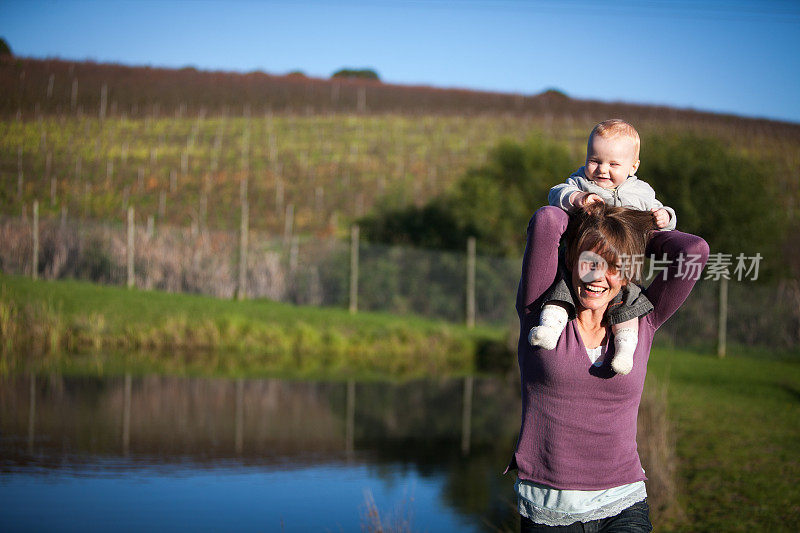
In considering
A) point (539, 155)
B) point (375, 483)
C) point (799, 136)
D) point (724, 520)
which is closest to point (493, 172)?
point (539, 155)

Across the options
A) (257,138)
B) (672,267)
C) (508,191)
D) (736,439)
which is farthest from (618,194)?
(257,138)

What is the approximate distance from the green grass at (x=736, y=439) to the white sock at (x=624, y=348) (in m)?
5.19

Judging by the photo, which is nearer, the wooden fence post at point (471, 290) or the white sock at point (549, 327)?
the white sock at point (549, 327)

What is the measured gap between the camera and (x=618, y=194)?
266 cm

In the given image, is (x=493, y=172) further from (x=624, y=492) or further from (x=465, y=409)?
(x=624, y=492)

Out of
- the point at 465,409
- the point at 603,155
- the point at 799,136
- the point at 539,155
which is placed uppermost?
the point at 799,136

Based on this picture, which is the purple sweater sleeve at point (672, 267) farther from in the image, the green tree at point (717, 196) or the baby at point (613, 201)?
the green tree at point (717, 196)

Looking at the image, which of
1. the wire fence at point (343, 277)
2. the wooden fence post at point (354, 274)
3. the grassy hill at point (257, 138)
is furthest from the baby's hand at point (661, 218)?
the wooden fence post at point (354, 274)

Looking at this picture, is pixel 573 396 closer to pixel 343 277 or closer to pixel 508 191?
pixel 343 277

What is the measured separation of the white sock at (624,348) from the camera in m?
2.41

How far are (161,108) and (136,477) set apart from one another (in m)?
16.0

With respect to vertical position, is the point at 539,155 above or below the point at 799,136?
below

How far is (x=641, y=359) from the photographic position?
254 cm

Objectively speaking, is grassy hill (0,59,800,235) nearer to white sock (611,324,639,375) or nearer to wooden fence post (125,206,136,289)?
wooden fence post (125,206,136,289)
